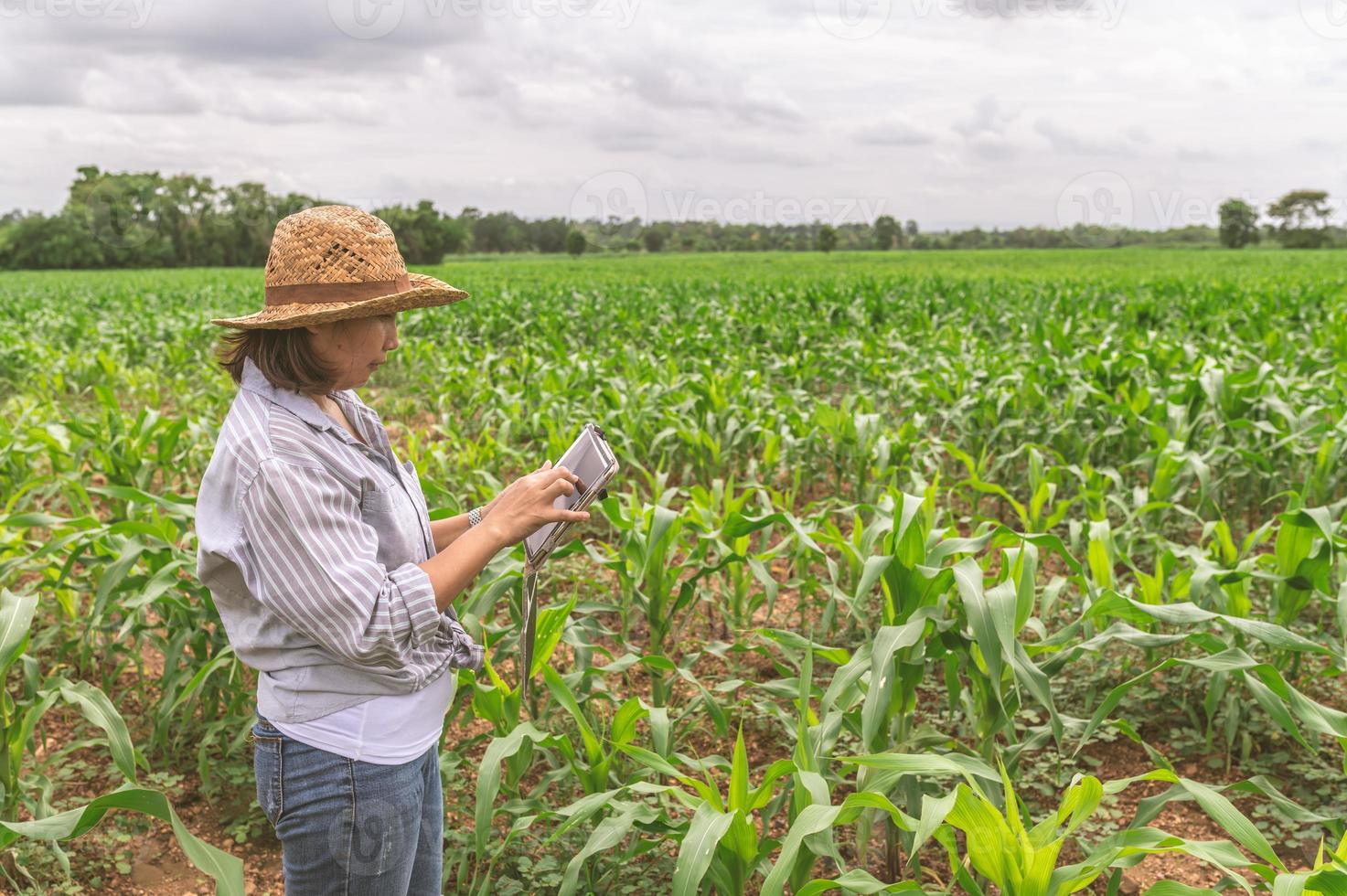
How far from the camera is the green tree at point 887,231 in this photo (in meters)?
80.2

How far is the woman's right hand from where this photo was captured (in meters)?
1.62

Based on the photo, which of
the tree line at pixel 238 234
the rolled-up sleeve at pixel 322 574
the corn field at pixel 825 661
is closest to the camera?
the rolled-up sleeve at pixel 322 574

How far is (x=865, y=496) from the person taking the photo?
17.7 ft

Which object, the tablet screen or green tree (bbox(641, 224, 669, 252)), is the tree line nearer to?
green tree (bbox(641, 224, 669, 252))

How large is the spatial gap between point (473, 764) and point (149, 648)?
2010 mm

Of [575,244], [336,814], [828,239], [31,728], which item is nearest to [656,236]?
[575,244]

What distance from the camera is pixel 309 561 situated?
1.48 metres

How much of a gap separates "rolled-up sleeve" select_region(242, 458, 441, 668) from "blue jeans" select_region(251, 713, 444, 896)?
0.25 metres

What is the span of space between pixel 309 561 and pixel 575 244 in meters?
65.9

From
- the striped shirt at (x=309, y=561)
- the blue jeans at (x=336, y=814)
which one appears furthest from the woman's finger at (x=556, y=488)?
the blue jeans at (x=336, y=814)

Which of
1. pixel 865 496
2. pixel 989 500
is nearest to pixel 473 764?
pixel 865 496

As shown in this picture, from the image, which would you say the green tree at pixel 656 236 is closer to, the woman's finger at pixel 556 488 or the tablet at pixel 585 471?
the tablet at pixel 585 471

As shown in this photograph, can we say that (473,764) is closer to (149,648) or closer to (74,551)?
(74,551)

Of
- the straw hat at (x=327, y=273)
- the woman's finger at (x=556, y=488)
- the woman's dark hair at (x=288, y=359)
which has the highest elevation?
the straw hat at (x=327, y=273)
